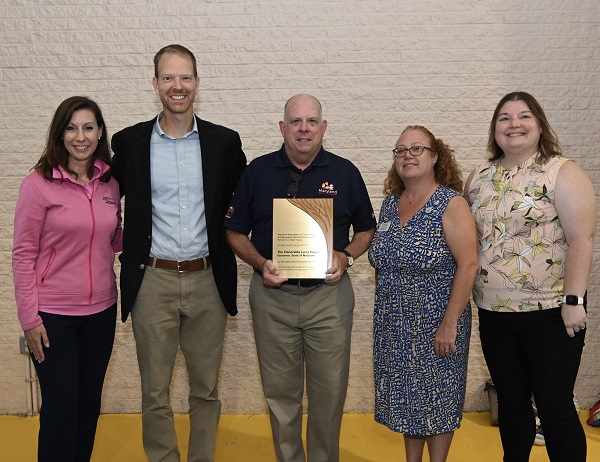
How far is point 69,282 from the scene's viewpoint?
240cm

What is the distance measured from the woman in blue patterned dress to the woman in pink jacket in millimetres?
1140

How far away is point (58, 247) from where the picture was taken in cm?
240

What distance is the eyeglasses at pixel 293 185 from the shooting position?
8.62 ft

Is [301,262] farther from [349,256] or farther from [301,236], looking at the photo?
[349,256]

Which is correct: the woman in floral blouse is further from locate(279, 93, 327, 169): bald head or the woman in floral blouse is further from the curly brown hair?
locate(279, 93, 327, 169): bald head

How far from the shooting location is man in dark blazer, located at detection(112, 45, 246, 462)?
262 centimetres

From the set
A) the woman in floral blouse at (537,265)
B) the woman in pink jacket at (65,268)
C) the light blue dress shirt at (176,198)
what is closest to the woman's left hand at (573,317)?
the woman in floral blouse at (537,265)

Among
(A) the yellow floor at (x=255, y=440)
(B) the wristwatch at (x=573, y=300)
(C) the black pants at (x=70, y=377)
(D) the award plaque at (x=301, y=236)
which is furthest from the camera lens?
(A) the yellow floor at (x=255, y=440)

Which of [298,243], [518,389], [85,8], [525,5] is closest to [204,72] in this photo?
[85,8]

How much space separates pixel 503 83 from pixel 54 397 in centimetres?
296

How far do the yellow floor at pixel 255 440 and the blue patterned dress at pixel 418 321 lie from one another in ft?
2.70

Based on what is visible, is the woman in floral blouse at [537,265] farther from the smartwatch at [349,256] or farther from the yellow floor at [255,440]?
the yellow floor at [255,440]

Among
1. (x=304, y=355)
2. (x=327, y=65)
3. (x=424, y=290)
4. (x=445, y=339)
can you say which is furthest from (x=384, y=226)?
(x=327, y=65)

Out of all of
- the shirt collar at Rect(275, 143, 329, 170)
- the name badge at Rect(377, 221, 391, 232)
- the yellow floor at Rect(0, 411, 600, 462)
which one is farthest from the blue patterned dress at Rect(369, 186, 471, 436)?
the yellow floor at Rect(0, 411, 600, 462)
